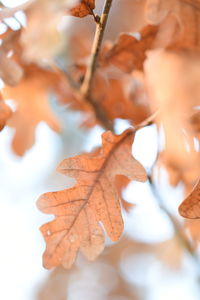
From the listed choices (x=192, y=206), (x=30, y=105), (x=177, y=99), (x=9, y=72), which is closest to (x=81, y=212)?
(x=192, y=206)

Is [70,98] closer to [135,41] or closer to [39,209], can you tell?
[135,41]

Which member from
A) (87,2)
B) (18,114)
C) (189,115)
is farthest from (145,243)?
(87,2)

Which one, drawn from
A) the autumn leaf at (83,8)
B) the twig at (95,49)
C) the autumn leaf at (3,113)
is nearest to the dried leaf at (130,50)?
the twig at (95,49)

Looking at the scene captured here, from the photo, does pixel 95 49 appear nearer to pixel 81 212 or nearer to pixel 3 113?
pixel 3 113

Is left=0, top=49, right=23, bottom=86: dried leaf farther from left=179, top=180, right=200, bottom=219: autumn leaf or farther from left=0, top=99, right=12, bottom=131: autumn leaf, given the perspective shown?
left=179, top=180, right=200, bottom=219: autumn leaf

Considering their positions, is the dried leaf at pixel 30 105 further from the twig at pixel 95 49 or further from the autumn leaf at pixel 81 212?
the autumn leaf at pixel 81 212

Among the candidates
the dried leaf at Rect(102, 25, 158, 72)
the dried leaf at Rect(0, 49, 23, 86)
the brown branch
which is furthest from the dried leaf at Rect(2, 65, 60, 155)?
the dried leaf at Rect(0, 49, 23, 86)
